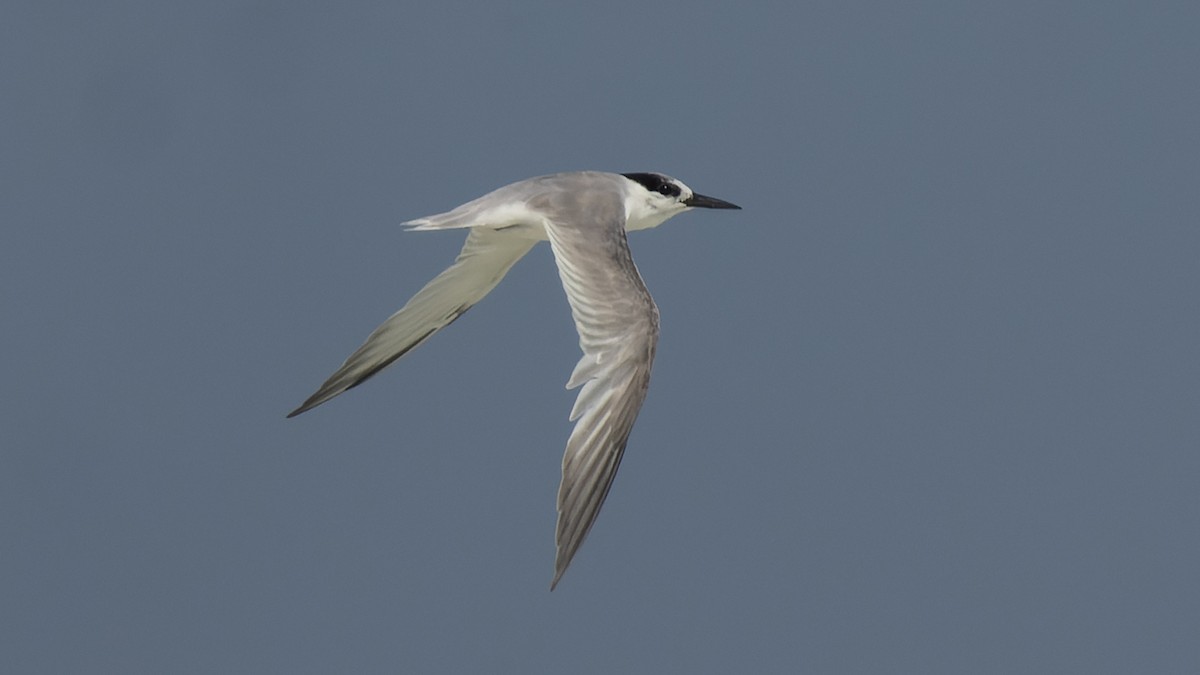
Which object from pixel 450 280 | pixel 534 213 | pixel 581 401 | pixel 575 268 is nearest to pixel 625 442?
pixel 581 401

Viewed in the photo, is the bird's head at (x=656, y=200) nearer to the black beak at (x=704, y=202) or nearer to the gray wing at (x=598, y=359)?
the black beak at (x=704, y=202)

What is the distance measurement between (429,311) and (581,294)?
1.25 metres

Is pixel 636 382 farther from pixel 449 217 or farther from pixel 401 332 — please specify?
pixel 401 332

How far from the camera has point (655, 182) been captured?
6.96m

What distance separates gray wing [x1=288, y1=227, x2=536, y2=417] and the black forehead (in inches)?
18.2

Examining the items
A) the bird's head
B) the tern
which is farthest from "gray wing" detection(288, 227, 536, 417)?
the bird's head

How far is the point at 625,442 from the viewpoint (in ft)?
17.9

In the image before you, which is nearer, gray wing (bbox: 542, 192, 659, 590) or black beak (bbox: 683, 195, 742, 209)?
gray wing (bbox: 542, 192, 659, 590)

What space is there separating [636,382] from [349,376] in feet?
5.46

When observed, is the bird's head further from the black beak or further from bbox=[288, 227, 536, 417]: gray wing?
bbox=[288, 227, 536, 417]: gray wing

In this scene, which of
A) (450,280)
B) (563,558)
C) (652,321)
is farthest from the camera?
(450,280)

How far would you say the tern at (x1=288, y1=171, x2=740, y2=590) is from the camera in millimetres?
5406

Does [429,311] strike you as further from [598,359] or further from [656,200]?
[598,359]

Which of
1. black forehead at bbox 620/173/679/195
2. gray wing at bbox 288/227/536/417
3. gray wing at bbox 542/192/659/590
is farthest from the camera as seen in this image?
black forehead at bbox 620/173/679/195
